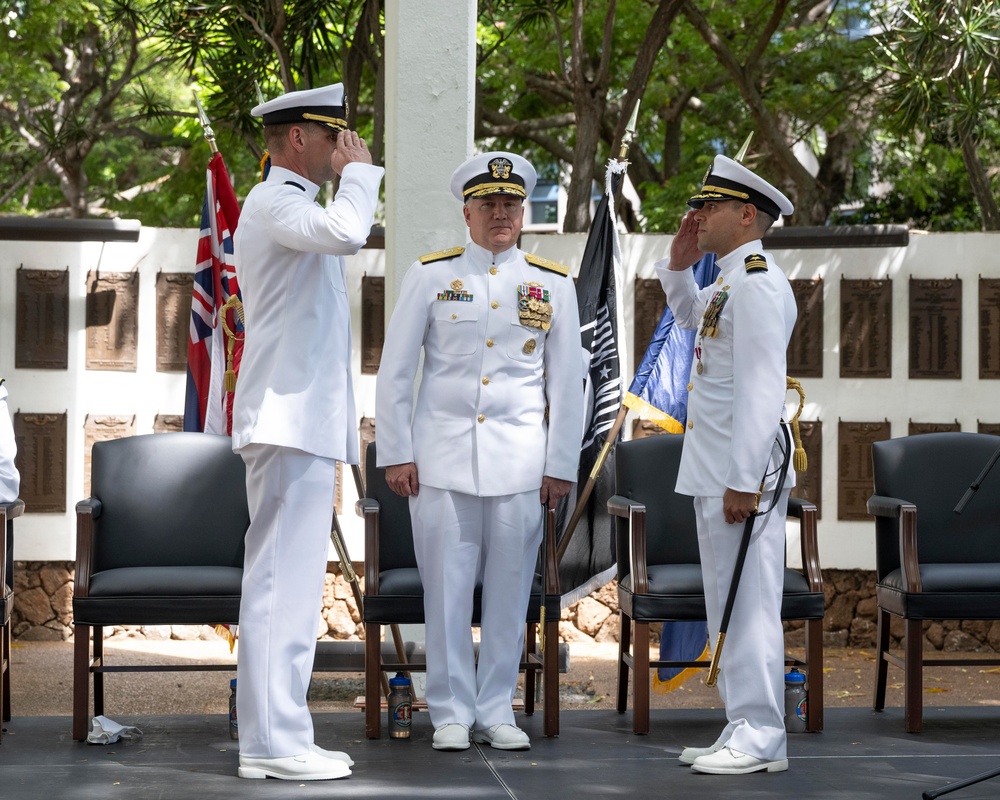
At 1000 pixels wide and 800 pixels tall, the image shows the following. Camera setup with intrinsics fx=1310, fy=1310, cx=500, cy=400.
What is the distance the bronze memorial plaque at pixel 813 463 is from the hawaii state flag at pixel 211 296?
2.97m

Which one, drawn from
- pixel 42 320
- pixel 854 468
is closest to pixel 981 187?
pixel 854 468

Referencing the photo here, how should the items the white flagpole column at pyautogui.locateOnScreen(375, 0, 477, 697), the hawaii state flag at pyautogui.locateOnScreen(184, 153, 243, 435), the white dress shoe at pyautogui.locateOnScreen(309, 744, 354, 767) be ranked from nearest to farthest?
the white dress shoe at pyautogui.locateOnScreen(309, 744, 354, 767), the white flagpole column at pyautogui.locateOnScreen(375, 0, 477, 697), the hawaii state flag at pyautogui.locateOnScreen(184, 153, 243, 435)

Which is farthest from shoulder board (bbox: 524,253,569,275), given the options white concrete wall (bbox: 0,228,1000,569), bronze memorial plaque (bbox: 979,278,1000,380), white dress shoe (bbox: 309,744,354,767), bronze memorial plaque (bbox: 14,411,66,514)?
bronze memorial plaque (bbox: 14,411,66,514)

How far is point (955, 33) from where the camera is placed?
829 centimetres

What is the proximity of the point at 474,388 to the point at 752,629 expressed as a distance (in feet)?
3.82

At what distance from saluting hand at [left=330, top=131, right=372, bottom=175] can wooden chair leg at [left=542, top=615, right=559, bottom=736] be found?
169 centimetres

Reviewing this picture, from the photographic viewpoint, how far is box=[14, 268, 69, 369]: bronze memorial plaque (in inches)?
262

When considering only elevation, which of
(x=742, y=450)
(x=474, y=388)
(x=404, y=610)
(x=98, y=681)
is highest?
(x=474, y=388)

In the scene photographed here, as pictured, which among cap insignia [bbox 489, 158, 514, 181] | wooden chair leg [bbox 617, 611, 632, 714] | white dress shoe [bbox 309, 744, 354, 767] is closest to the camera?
white dress shoe [bbox 309, 744, 354, 767]

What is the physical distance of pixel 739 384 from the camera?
3.96 meters

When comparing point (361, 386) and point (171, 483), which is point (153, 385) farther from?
point (171, 483)

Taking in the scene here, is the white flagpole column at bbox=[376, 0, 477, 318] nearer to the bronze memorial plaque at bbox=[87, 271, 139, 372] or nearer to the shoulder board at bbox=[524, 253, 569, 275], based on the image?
the shoulder board at bbox=[524, 253, 569, 275]

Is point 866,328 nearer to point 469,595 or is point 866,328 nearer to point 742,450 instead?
point 742,450

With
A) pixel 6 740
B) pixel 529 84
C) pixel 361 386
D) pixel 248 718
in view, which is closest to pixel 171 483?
pixel 6 740
